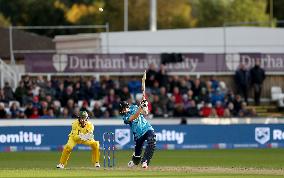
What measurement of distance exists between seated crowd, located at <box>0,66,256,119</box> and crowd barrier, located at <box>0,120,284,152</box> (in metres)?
3.39

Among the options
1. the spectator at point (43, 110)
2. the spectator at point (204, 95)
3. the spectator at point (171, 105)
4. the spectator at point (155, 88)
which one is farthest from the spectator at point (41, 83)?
the spectator at point (204, 95)

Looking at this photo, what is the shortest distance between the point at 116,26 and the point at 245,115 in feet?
148

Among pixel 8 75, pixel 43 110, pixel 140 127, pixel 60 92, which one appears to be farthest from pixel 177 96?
pixel 140 127

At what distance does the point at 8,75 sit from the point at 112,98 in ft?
18.4

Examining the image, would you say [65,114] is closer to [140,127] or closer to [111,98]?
[111,98]

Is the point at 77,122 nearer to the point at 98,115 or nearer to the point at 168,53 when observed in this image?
the point at 98,115

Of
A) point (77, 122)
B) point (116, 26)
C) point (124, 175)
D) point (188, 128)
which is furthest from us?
point (116, 26)

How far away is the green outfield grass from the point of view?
28.5 metres

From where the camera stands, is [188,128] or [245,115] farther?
[245,115]

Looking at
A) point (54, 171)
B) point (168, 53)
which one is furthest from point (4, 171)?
point (168, 53)

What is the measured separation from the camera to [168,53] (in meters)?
52.5

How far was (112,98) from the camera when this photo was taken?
47.5 m

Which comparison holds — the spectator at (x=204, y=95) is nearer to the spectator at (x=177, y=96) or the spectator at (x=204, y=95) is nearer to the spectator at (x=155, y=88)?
the spectator at (x=177, y=96)

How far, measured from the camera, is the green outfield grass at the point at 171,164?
28.5 meters
